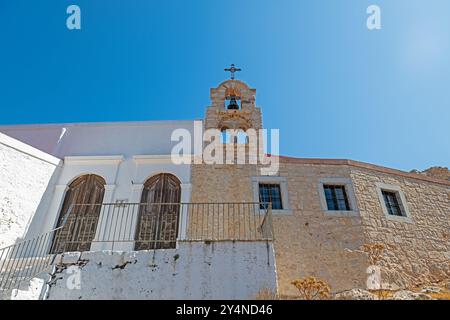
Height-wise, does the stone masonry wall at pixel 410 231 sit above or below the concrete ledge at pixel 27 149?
below

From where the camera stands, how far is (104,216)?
916cm

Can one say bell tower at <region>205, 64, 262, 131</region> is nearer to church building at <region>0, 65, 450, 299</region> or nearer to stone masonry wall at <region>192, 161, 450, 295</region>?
church building at <region>0, 65, 450, 299</region>

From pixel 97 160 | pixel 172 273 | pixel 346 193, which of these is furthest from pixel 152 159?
pixel 346 193

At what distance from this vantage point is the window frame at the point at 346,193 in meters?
9.43

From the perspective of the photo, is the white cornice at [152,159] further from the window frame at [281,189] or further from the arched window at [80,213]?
the window frame at [281,189]

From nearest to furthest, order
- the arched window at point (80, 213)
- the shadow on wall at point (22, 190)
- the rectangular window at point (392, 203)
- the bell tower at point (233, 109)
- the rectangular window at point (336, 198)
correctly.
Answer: the shadow on wall at point (22, 190) < the arched window at point (80, 213) < the rectangular window at point (336, 198) < the rectangular window at point (392, 203) < the bell tower at point (233, 109)

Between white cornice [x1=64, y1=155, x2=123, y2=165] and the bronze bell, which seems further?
the bronze bell

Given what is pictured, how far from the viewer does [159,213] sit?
30.6ft

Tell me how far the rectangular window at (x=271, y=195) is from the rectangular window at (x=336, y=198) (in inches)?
66.7

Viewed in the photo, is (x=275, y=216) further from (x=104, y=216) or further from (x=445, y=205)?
(x=445, y=205)

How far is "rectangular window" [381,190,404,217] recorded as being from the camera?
398 inches

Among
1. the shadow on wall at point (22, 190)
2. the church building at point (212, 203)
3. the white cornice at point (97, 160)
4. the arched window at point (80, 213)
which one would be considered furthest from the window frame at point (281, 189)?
the shadow on wall at point (22, 190)

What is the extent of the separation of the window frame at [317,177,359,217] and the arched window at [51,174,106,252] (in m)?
7.37

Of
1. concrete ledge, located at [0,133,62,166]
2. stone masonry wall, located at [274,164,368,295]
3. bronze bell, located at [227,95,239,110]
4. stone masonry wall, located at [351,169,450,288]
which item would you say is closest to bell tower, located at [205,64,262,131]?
bronze bell, located at [227,95,239,110]
